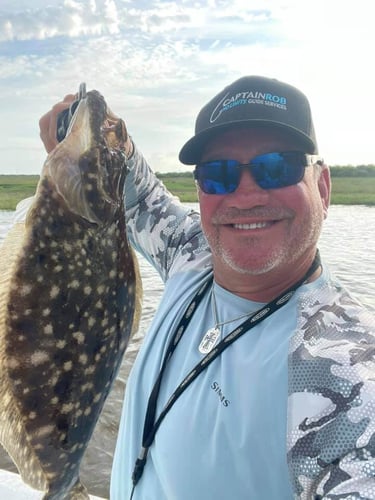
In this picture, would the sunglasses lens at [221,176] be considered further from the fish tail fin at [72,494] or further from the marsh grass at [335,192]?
the marsh grass at [335,192]

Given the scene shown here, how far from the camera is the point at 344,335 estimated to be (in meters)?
2.46

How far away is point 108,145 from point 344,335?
59.9 inches

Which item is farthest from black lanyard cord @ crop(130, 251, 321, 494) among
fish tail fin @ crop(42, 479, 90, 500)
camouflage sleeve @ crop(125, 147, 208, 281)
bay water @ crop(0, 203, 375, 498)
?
bay water @ crop(0, 203, 375, 498)

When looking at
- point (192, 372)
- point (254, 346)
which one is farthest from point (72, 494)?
point (254, 346)

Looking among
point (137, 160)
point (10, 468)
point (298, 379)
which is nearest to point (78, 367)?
point (298, 379)

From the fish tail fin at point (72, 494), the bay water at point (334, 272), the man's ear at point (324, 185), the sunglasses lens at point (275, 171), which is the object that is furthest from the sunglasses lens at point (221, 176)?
the bay water at point (334, 272)

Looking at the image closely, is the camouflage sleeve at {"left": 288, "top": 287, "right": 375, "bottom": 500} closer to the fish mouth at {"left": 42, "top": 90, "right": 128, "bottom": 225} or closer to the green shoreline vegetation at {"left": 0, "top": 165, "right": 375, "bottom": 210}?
the fish mouth at {"left": 42, "top": 90, "right": 128, "bottom": 225}

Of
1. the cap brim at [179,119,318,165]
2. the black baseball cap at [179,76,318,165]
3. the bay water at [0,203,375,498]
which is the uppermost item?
the black baseball cap at [179,76,318,165]

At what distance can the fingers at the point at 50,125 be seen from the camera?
109 inches

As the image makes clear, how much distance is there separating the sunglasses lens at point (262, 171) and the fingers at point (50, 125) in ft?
3.11

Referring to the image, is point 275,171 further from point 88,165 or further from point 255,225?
point 88,165

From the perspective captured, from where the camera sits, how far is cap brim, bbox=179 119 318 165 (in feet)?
10.3

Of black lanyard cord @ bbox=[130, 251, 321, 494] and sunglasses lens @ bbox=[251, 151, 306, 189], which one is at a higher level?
sunglasses lens @ bbox=[251, 151, 306, 189]

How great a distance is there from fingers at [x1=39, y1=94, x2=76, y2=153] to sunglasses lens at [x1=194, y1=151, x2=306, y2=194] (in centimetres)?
95
